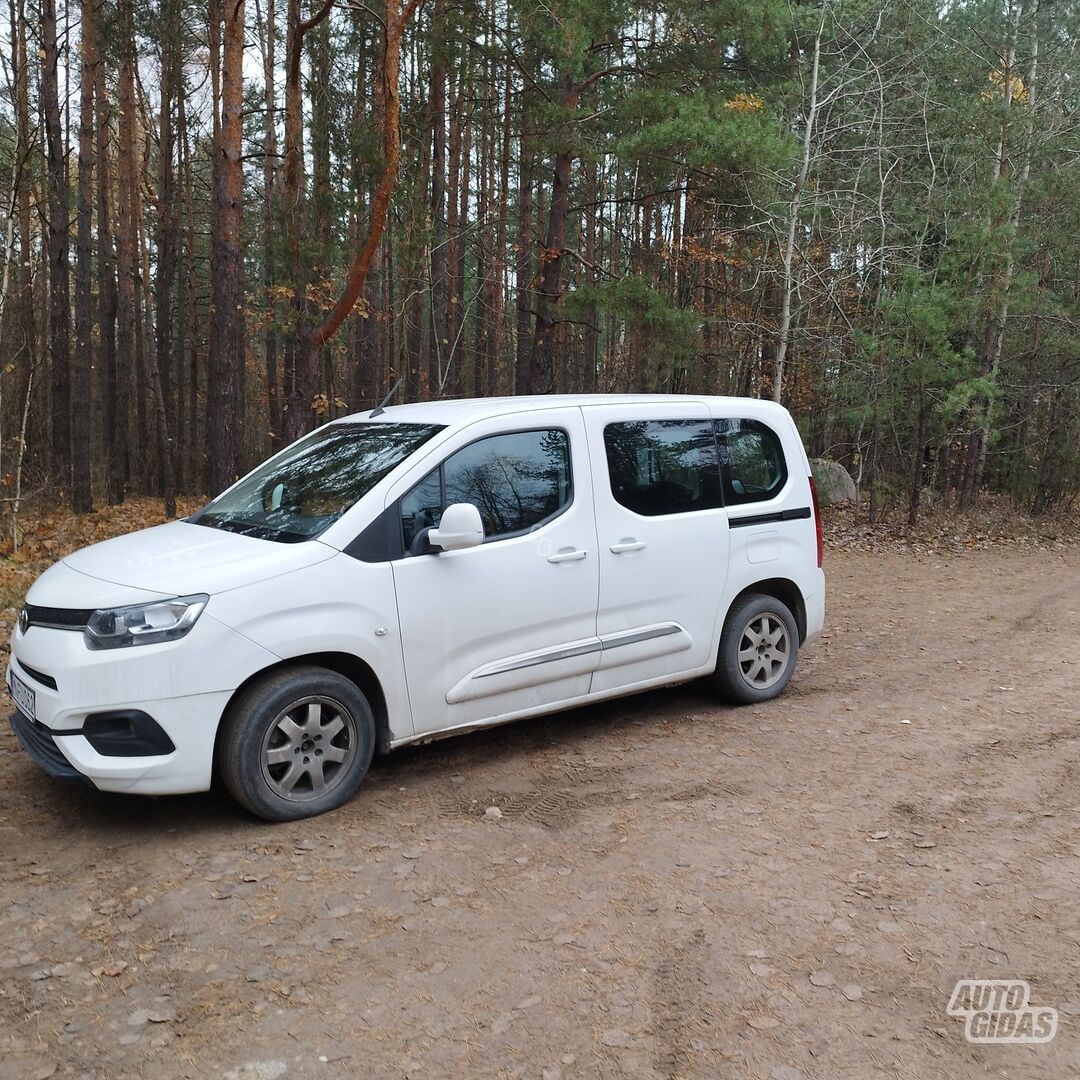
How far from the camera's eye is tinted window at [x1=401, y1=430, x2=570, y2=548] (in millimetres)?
5000

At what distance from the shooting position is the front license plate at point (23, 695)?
14.7ft

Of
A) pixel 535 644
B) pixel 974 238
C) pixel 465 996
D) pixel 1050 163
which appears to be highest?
pixel 1050 163

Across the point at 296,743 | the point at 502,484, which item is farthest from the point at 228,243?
the point at 296,743

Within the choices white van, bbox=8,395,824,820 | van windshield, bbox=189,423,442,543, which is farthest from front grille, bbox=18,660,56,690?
van windshield, bbox=189,423,442,543

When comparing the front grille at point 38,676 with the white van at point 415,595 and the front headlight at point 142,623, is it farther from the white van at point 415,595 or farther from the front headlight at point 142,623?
the front headlight at point 142,623

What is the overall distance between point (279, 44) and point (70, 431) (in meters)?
9.79

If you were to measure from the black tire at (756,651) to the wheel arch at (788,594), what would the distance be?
54 mm

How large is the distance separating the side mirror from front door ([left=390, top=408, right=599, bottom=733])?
0.16 metres

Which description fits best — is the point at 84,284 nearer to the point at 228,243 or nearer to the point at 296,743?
the point at 228,243

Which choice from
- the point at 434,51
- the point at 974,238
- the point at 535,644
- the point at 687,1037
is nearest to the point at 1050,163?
the point at 974,238

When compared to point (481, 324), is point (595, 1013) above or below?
below

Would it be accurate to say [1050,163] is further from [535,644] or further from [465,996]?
[465,996]

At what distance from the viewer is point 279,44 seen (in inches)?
849

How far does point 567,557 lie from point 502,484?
0.54 meters
